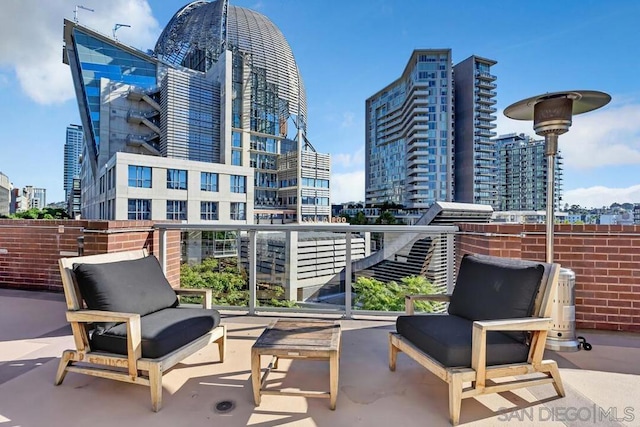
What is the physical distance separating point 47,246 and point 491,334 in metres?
5.34

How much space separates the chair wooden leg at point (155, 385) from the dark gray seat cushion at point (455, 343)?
5.43ft

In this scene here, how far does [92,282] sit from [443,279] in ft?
11.2

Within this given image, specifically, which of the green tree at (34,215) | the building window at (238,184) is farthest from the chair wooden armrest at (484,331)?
the building window at (238,184)

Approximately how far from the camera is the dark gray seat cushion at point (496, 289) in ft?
6.75

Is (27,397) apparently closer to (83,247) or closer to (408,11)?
(83,247)

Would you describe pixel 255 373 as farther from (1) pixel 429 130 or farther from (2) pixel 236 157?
(1) pixel 429 130

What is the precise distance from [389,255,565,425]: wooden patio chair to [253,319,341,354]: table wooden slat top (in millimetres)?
568

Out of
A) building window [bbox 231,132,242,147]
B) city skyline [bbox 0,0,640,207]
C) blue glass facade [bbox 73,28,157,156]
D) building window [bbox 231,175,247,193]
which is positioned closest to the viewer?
city skyline [bbox 0,0,640,207]

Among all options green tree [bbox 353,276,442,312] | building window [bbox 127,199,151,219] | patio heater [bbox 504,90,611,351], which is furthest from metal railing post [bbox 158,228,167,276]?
building window [bbox 127,199,151,219]

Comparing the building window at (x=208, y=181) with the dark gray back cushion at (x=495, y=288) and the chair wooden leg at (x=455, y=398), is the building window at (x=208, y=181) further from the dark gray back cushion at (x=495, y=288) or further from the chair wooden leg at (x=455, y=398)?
the chair wooden leg at (x=455, y=398)

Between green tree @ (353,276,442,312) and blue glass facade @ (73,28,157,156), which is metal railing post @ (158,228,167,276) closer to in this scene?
green tree @ (353,276,442,312)

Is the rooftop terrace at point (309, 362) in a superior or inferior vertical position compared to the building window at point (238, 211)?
inferior

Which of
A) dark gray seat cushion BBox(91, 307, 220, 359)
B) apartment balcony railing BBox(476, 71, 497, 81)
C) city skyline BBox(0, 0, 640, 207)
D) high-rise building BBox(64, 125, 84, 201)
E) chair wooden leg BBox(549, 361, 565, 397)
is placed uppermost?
apartment balcony railing BBox(476, 71, 497, 81)

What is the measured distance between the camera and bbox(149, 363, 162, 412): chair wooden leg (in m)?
1.86
